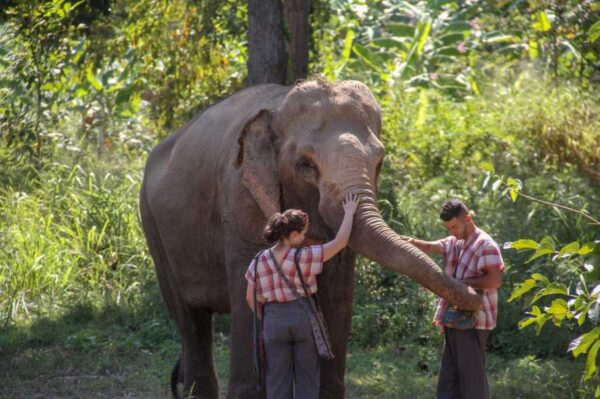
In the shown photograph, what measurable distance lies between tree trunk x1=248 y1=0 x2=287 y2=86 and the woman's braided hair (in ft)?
14.2

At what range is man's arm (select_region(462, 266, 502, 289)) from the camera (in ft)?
23.1

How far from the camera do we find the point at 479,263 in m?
7.05

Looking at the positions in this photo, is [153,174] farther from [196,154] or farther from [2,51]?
[2,51]

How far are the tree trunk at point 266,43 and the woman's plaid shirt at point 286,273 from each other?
4.30 meters

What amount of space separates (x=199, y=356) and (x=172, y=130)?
477 cm

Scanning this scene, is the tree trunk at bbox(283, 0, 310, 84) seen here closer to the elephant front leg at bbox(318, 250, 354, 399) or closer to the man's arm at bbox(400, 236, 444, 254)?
the man's arm at bbox(400, 236, 444, 254)

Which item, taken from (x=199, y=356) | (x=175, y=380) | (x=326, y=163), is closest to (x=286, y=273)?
(x=326, y=163)

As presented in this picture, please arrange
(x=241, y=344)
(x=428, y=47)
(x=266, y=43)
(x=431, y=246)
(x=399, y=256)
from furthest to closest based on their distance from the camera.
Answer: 1. (x=428, y=47)
2. (x=266, y=43)
3. (x=431, y=246)
4. (x=241, y=344)
5. (x=399, y=256)

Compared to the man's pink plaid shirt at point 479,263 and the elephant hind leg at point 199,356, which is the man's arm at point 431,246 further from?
the elephant hind leg at point 199,356

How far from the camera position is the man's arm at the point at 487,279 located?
7.05m

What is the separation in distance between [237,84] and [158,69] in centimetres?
85

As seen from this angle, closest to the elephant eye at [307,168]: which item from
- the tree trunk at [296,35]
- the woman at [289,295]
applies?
the woman at [289,295]

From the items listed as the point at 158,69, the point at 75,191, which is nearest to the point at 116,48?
the point at 158,69

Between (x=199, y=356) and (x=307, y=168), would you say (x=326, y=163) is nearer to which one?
(x=307, y=168)
